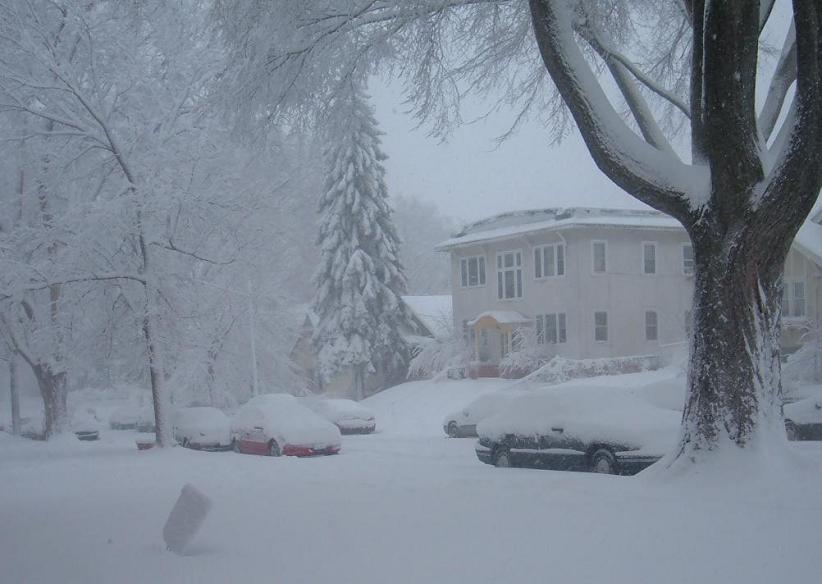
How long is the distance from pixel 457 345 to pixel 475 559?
98.3ft

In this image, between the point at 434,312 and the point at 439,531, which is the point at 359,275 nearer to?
the point at 434,312

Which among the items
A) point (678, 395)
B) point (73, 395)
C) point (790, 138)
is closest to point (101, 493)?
point (790, 138)

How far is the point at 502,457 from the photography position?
15.0 metres

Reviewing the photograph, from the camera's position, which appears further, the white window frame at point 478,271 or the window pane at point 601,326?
the white window frame at point 478,271

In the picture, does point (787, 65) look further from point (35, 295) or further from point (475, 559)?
point (35, 295)

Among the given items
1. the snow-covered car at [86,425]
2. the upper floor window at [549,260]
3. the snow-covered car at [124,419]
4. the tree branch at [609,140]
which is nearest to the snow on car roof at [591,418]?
the tree branch at [609,140]

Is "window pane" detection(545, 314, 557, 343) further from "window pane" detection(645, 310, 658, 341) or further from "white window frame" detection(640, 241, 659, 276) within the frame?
"white window frame" detection(640, 241, 659, 276)

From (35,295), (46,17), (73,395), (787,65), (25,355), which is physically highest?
(46,17)

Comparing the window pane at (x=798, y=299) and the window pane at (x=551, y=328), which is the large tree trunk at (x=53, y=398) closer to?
the window pane at (x=551, y=328)

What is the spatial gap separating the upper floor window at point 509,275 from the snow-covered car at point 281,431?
15263mm

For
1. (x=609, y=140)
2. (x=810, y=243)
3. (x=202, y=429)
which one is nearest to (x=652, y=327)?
(x=810, y=243)

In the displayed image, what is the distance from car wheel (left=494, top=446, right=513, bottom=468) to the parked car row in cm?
604

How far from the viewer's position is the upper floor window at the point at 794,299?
29094 mm

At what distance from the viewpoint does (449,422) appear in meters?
23.8
